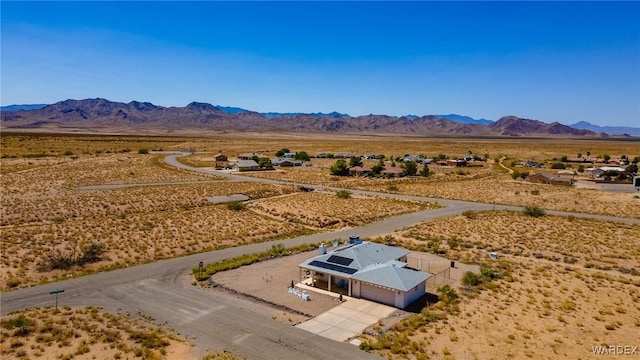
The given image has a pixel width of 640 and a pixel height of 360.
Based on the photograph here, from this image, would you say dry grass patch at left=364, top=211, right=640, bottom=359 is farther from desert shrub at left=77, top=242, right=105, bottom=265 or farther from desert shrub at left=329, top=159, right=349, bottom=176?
desert shrub at left=329, top=159, right=349, bottom=176

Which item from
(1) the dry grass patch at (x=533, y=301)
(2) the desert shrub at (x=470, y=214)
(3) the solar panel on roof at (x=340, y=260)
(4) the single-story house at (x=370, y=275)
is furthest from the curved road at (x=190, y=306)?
(2) the desert shrub at (x=470, y=214)

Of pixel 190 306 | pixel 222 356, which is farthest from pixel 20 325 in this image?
pixel 222 356

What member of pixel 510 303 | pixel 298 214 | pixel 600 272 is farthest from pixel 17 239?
pixel 600 272

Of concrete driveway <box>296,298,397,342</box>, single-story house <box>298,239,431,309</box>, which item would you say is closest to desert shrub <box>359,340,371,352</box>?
concrete driveway <box>296,298,397,342</box>

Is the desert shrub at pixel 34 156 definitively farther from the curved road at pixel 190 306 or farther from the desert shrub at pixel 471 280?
the desert shrub at pixel 471 280

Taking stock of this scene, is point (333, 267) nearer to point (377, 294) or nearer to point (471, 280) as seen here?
point (377, 294)
